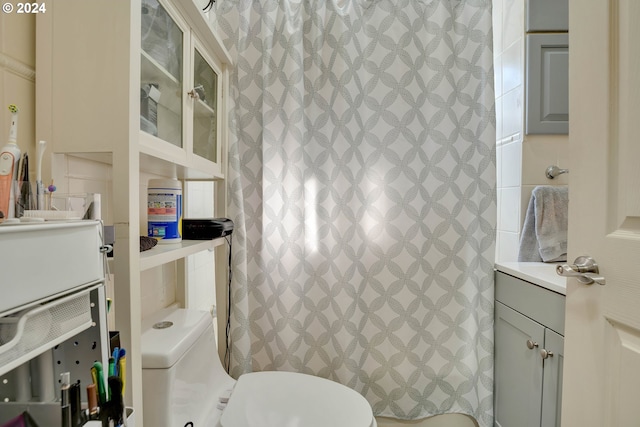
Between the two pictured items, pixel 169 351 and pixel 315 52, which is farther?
pixel 315 52

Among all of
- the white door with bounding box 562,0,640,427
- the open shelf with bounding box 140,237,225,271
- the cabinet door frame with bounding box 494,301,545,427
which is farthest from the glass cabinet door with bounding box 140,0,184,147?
the cabinet door frame with bounding box 494,301,545,427

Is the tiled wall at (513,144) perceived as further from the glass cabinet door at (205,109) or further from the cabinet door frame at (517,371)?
the glass cabinet door at (205,109)

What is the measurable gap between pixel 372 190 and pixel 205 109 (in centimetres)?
72

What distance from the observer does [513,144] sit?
1.31 meters

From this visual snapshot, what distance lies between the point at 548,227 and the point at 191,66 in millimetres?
1418

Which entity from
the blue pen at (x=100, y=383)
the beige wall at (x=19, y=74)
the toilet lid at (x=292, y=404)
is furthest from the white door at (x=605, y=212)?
the beige wall at (x=19, y=74)

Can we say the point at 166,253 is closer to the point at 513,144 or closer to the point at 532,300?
the point at 532,300

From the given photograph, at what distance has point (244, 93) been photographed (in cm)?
129

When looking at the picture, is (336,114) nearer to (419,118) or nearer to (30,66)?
(419,118)

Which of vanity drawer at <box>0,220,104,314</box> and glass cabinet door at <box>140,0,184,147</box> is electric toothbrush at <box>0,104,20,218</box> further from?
glass cabinet door at <box>140,0,184,147</box>

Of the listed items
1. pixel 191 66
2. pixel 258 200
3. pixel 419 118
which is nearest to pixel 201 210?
pixel 258 200

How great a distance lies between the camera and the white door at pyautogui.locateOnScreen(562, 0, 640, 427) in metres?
0.58

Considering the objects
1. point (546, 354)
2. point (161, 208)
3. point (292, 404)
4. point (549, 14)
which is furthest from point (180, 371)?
point (549, 14)

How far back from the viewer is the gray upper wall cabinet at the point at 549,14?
122 centimetres
